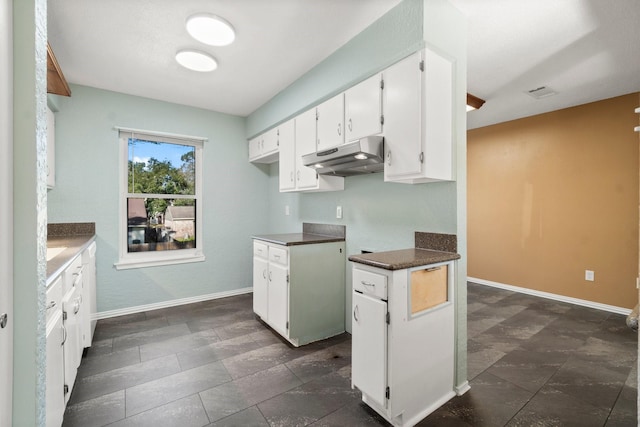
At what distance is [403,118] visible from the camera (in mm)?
1919

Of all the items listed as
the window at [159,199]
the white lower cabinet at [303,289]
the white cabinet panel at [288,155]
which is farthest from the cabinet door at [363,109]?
the window at [159,199]

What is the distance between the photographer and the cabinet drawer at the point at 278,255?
8.72 ft

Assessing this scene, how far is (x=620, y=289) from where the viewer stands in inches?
134

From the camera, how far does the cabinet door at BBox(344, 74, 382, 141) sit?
211 cm

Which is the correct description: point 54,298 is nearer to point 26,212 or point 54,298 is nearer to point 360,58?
point 26,212

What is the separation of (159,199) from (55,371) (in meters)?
2.58

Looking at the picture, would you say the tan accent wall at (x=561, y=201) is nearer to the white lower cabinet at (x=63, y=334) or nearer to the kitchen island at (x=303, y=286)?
the kitchen island at (x=303, y=286)

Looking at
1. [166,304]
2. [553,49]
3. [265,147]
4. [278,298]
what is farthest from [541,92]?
[166,304]

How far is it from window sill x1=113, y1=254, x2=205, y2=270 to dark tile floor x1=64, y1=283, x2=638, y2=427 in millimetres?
587

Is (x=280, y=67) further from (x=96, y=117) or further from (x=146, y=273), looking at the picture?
(x=146, y=273)

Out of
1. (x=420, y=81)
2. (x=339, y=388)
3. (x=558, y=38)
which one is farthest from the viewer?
(x=558, y=38)

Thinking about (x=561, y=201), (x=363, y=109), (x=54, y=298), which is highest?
(x=363, y=109)

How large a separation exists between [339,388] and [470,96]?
3.35 metres

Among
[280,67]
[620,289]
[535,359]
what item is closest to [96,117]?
[280,67]
